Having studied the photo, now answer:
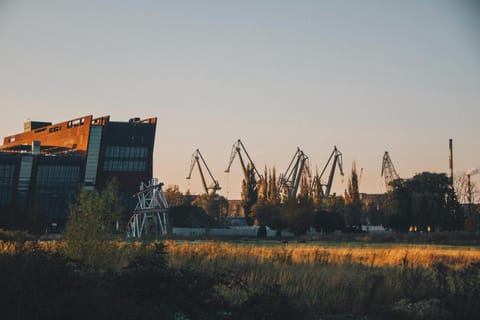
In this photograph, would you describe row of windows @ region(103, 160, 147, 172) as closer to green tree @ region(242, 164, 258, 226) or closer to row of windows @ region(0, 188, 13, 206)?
row of windows @ region(0, 188, 13, 206)

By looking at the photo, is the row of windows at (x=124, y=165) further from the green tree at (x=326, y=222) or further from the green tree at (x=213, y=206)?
the green tree at (x=326, y=222)

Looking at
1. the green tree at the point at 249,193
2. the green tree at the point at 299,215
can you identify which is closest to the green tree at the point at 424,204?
the green tree at the point at 299,215

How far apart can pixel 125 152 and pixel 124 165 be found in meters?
2.17

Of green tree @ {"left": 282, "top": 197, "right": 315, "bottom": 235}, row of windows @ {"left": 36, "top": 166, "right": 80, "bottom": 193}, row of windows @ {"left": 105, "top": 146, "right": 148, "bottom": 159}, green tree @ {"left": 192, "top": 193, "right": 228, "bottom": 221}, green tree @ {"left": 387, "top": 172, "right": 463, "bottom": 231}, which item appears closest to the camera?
green tree @ {"left": 282, "top": 197, "right": 315, "bottom": 235}

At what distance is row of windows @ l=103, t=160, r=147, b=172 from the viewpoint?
10056cm

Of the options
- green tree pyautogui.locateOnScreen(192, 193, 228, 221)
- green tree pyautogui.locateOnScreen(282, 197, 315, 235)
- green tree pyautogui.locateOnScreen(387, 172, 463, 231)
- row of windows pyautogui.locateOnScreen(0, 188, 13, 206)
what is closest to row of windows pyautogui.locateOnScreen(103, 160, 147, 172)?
row of windows pyautogui.locateOnScreen(0, 188, 13, 206)

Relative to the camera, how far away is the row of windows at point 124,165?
10056cm

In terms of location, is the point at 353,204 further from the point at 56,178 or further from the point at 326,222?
the point at 56,178

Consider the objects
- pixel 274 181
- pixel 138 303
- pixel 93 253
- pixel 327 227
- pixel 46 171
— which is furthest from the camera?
pixel 274 181

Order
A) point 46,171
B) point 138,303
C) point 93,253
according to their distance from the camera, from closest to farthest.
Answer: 1. point 138,303
2. point 93,253
3. point 46,171

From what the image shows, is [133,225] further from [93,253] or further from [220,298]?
[220,298]

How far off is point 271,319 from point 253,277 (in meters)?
5.63

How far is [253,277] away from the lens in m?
17.5

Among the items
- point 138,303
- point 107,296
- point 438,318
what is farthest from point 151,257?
point 438,318
